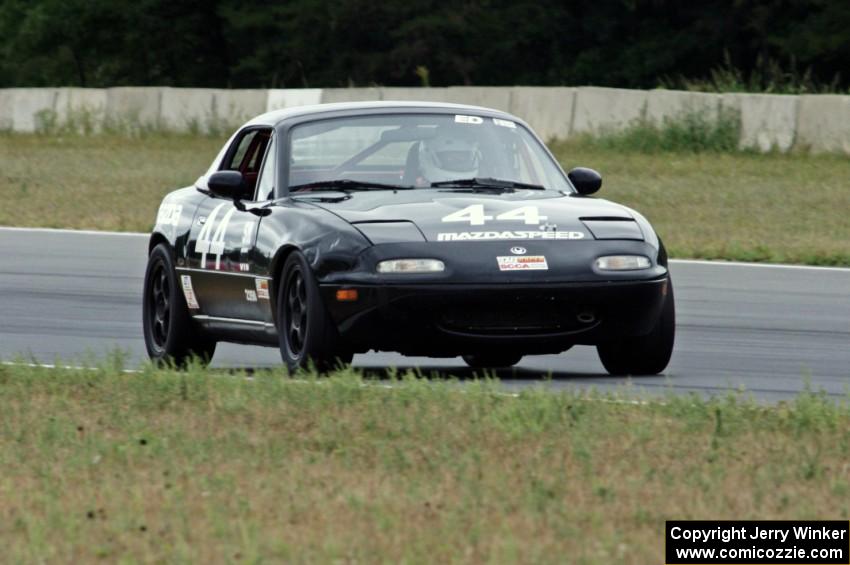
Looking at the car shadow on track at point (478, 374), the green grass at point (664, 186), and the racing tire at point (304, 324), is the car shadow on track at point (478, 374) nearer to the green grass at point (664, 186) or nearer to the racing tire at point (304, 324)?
the racing tire at point (304, 324)

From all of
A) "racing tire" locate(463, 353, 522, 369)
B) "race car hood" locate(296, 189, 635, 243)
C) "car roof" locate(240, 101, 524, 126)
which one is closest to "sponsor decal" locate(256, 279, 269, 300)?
"race car hood" locate(296, 189, 635, 243)

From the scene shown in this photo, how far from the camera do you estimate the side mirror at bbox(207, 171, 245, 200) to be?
10242 mm

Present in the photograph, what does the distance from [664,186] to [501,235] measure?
47.6ft

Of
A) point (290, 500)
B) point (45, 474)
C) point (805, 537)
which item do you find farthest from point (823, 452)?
point (45, 474)

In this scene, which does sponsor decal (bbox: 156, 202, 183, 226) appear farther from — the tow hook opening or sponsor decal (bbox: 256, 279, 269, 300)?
the tow hook opening

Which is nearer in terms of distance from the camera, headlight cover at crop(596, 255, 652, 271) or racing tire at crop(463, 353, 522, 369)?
headlight cover at crop(596, 255, 652, 271)

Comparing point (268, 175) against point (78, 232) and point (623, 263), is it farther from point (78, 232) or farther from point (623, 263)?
point (78, 232)

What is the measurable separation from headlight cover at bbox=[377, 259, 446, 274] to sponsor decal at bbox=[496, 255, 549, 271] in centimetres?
27

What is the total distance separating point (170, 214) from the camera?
36.9 ft

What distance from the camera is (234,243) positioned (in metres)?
10.2

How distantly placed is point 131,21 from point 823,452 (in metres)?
52.7

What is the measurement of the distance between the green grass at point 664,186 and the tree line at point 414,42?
40.3 ft

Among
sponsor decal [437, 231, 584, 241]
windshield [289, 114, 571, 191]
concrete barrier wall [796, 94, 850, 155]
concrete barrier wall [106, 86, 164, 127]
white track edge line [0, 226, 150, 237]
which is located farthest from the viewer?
concrete barrier wall [106, 86, 164, 127]

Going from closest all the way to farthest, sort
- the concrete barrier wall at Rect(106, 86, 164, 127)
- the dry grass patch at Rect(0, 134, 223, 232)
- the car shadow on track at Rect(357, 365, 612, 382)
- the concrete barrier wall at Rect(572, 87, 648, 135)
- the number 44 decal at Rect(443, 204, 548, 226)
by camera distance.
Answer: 1. the number 44 decal at Rect(443, 204, 548, 226)
2. the car shadow on track at Rect(357, 365, 612, 382)
3. the dry grass patch at Rect(0, 134, 223, 232)
4. the concrete barrier wall at Rect(572, 87, 648, 135)
5. the concrete barrier wall at Rect(106, 86, 164, 127)
